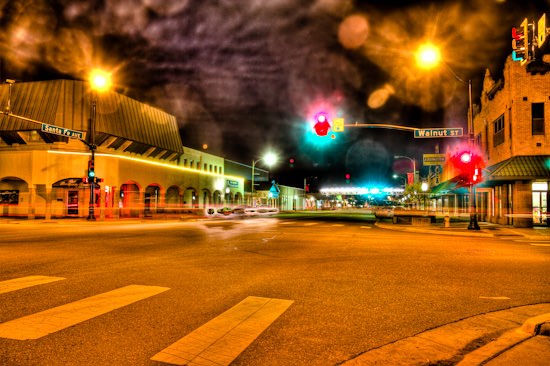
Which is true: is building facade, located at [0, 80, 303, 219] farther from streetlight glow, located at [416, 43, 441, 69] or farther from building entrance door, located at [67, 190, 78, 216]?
streetlight glow, located at [416, 43, 441, 69]

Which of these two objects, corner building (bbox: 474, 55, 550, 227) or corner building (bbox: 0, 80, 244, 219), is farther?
corner building (bbox: 0, 80, 244, 219)

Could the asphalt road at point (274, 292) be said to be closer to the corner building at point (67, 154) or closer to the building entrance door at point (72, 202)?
the corner building at point (67, 154)

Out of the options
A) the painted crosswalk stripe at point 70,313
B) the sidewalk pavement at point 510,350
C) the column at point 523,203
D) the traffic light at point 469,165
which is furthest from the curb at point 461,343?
the column at point 523,203

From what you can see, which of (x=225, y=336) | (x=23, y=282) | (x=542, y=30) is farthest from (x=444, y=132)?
(x=23, y=282)

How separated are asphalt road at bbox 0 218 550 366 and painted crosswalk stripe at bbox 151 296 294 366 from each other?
124 mm

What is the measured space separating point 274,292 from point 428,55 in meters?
15.3

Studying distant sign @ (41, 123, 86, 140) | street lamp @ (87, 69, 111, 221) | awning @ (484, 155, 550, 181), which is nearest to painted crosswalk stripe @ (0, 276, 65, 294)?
distant sign @ (41, 123, 86, 140)

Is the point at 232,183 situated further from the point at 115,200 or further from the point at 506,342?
the point at 506,342

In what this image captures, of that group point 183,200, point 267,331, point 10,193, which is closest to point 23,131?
point 10,193

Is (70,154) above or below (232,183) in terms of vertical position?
above

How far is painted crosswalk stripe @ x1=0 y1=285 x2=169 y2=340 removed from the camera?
4.55m

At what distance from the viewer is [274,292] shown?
6.75 m

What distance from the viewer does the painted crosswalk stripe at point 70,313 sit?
4546mm

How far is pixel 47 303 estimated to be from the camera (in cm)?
581
